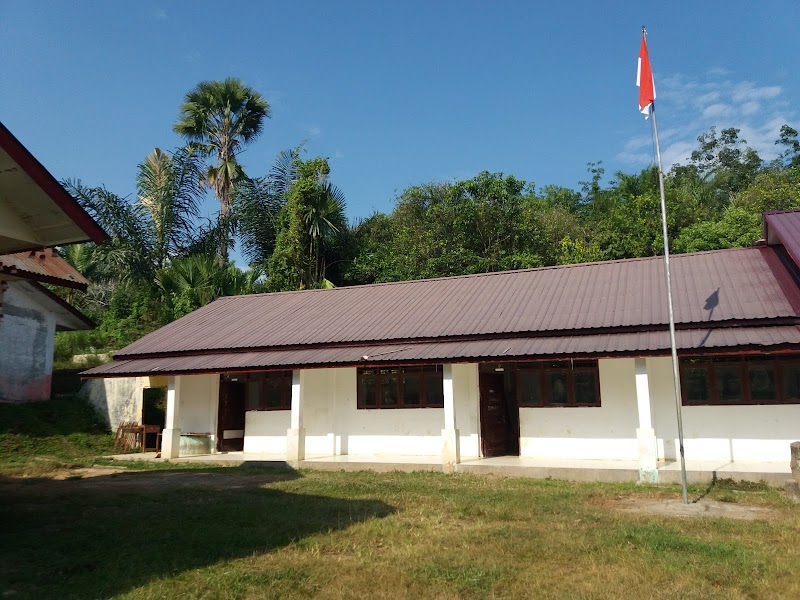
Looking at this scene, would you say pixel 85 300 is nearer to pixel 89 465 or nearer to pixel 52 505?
pixel 89 465

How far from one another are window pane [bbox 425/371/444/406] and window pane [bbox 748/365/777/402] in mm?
6256

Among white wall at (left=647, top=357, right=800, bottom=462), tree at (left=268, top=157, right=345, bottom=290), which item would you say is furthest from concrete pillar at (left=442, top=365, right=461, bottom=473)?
tree at (left=268, top=157, right=345, bottom=290)

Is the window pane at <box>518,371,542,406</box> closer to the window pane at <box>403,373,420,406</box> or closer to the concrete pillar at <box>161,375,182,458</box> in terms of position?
the window pane at <box>403,373,420,406</box>

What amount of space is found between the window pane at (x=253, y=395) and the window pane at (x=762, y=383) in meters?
11.2

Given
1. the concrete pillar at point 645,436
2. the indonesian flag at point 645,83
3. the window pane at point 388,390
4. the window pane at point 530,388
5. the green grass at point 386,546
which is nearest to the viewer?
the green grass at point 386,546

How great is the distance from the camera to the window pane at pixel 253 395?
16.7 meters

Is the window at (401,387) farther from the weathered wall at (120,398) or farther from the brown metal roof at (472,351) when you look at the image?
the weathered wall at (120,398)

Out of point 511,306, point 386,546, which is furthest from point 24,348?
point 386,546

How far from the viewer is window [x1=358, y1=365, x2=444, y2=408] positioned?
1493cm

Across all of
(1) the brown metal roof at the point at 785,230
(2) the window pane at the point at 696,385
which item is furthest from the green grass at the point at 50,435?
(1) the brown metal roof at the point at 785,230

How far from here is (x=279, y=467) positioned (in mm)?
14055

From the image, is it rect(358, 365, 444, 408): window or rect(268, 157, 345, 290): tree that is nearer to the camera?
rect(358, 365, 444, 408): window

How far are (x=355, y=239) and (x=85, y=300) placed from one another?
15.4m

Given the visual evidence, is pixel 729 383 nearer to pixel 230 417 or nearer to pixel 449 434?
pixel 449 434
